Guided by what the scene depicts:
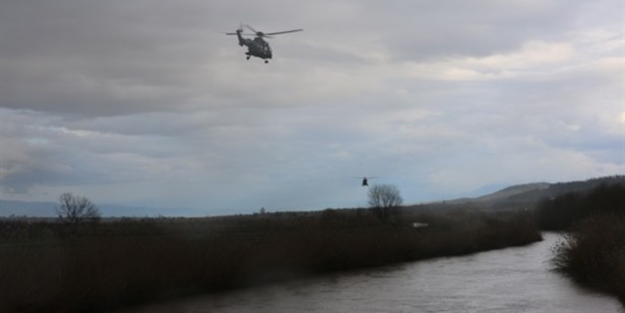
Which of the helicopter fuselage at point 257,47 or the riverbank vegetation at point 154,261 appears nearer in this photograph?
A: the riverbank vegetation at point 154,261

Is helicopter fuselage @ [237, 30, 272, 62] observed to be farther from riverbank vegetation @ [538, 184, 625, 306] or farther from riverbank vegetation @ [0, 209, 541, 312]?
riverbank vegetation @ [538, 184, 625, 306]

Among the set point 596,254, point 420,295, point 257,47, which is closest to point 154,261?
point 420,295

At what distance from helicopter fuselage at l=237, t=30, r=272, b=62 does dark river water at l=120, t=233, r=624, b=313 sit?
11051 millimetres

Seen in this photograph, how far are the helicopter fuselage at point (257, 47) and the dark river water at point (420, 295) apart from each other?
1105 cm

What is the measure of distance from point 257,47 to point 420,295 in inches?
575

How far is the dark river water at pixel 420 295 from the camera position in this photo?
2605 centimetres

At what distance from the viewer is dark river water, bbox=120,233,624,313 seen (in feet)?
85.5

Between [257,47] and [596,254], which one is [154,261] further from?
[596,254]

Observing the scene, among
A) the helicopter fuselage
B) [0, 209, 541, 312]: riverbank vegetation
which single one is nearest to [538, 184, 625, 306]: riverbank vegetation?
[0, 209, 541, 312]: riverbank vegetation

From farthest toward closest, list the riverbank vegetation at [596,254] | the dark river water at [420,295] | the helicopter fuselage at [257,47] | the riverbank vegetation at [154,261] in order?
the helicopter fuselage at [257,47], the riverbank vegetation at [596,254], the dark river water at [420,295], the riverbank vegetation at [154,261]

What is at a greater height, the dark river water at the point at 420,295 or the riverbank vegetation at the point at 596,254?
the riverbank vegetation at the point at 596,254

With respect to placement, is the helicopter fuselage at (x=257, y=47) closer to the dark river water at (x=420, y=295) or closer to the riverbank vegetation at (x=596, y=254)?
the dark river water at (x=420, y=295)

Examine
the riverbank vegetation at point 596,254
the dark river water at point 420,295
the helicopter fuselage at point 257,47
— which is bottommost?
the dark river water at point 420,295

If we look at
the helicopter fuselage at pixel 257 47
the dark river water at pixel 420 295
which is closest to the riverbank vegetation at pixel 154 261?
the dark river water at pixel 420 295
